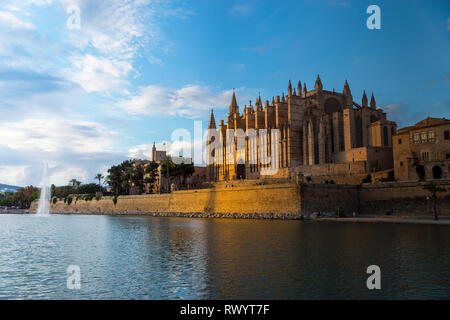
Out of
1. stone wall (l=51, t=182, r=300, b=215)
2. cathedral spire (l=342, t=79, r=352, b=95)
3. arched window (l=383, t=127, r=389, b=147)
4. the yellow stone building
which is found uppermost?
cathedral spire (l=342, t=79, r=352, b=95)

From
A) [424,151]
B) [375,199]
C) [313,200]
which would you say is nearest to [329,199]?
[313,200]

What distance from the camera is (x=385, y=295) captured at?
9.38 metres

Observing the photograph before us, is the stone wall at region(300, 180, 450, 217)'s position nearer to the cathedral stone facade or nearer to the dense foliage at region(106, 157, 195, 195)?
the cathedral stone facade

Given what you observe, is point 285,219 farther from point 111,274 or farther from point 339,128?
point 111,274

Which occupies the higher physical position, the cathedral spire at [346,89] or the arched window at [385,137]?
the cathedral spire at [346,89]

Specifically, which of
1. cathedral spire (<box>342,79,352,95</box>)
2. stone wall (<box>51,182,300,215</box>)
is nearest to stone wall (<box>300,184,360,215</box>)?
stone wall (<box>51,182,300,215</box>)

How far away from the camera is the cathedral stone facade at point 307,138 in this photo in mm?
48469

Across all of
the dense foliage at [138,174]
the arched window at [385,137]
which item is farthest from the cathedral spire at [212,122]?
the arched window at [385,137]

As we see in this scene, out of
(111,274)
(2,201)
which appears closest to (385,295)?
(111,274)

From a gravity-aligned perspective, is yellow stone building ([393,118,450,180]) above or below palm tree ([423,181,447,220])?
above

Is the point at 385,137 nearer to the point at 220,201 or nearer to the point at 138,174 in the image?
the point at 220,201

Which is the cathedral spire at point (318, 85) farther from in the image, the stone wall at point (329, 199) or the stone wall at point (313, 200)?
the stone wall at point (329, 199)

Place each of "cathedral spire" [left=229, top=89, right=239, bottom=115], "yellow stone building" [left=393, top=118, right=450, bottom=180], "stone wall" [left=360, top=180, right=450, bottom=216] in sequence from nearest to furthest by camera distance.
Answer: "stone wall" [left=360, top=180, right=450, bottom=216] < "yellow stone building" [left=393, top=118, right=450, bottom=180] < "cathedral spire" [left=229, top=89, right=239, bottom=115]

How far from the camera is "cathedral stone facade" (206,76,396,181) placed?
48.5m
